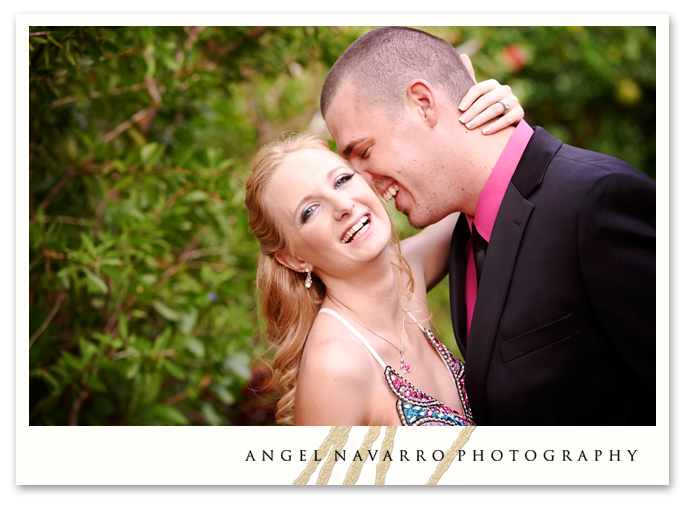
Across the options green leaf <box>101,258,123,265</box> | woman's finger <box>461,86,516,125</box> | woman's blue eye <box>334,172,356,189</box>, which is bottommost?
green leaf <box>101,258,123,265</box>

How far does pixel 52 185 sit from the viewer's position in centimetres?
312

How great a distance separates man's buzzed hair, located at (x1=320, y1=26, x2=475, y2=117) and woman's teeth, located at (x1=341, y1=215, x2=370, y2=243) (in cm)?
47


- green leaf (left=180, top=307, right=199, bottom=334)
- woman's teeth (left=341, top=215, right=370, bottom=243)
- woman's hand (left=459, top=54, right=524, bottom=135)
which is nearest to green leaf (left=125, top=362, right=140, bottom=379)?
green leaf (left=180, top=307, right=199, bottom=334)

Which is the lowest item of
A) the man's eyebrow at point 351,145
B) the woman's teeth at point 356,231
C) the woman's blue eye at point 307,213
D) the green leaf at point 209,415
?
the green leaf at point 209,415

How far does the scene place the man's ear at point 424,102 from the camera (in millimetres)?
2152

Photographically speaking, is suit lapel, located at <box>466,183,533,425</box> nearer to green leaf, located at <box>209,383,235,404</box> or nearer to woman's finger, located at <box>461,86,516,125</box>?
woman's finger, located at <box>461,86,516,125</box>

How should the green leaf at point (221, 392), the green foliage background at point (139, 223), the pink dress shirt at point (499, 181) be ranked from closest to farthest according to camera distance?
the pink dress shirt at point (499, 181), the green foliage background at point (139, 223), the green leaf at point (221, 392)

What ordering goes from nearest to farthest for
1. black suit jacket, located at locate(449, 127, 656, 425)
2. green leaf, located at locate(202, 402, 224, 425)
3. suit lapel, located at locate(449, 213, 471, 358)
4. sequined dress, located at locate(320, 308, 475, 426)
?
black suit jacket, located at locate(449, 127, 656, 425), sequined dress, located at locate(320, 308, 475, 426), suit lapel, located at locate(449, 213, 471, 358), green leaf, located at locate(202, 402, 224, 425)

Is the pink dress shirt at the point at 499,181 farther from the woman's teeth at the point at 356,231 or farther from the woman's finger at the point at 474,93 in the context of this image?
the woman's teeth at the point at 356,231

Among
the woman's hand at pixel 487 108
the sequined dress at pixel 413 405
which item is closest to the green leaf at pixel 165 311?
the sequined dress at pixel 413 405

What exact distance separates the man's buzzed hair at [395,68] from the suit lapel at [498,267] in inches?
17.9
